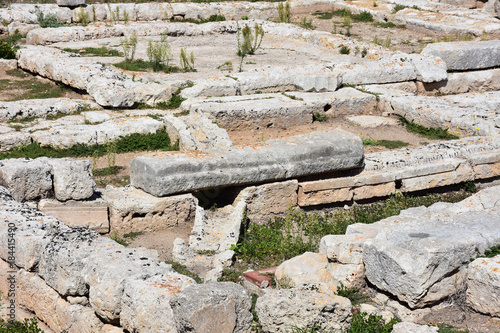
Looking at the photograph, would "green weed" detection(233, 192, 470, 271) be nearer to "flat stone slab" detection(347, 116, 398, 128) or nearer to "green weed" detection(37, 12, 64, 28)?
"flat stone slab" detection(347, 116, 398, 128)

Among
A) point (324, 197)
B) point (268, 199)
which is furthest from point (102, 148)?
point (324, 197)

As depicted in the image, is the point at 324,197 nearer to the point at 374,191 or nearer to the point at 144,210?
the point at 374,191

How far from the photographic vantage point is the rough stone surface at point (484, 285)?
5406 millimetres

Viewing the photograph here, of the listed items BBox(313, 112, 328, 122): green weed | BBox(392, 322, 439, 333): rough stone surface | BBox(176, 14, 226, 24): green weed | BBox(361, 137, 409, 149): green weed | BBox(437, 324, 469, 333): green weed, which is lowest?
BBox(361, 137, 409, 149): green weed

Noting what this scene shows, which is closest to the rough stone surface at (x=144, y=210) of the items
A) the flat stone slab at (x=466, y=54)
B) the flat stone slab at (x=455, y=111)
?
the flat stone slab at (x=455, y=111)

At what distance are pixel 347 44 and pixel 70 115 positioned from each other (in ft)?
24.6

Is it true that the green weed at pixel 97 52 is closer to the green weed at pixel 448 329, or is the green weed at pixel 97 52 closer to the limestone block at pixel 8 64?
the limestone block at pixel 8 64

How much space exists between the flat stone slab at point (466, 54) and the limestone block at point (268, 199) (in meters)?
7.06

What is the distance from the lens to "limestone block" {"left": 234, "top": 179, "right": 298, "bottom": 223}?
8266 millimetres

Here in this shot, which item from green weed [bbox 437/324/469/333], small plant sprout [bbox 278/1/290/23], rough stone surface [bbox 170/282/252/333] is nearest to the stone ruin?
rough stone surface [bbox 170/282/252/333]

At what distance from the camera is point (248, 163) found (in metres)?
8.11

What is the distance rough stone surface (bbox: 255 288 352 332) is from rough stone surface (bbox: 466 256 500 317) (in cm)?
121

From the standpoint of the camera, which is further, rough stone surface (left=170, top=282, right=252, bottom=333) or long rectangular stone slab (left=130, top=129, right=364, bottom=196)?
long rectangular stone slab (left=130, top=129, right=364, bottom=196)

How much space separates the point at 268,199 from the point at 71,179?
2591mm
